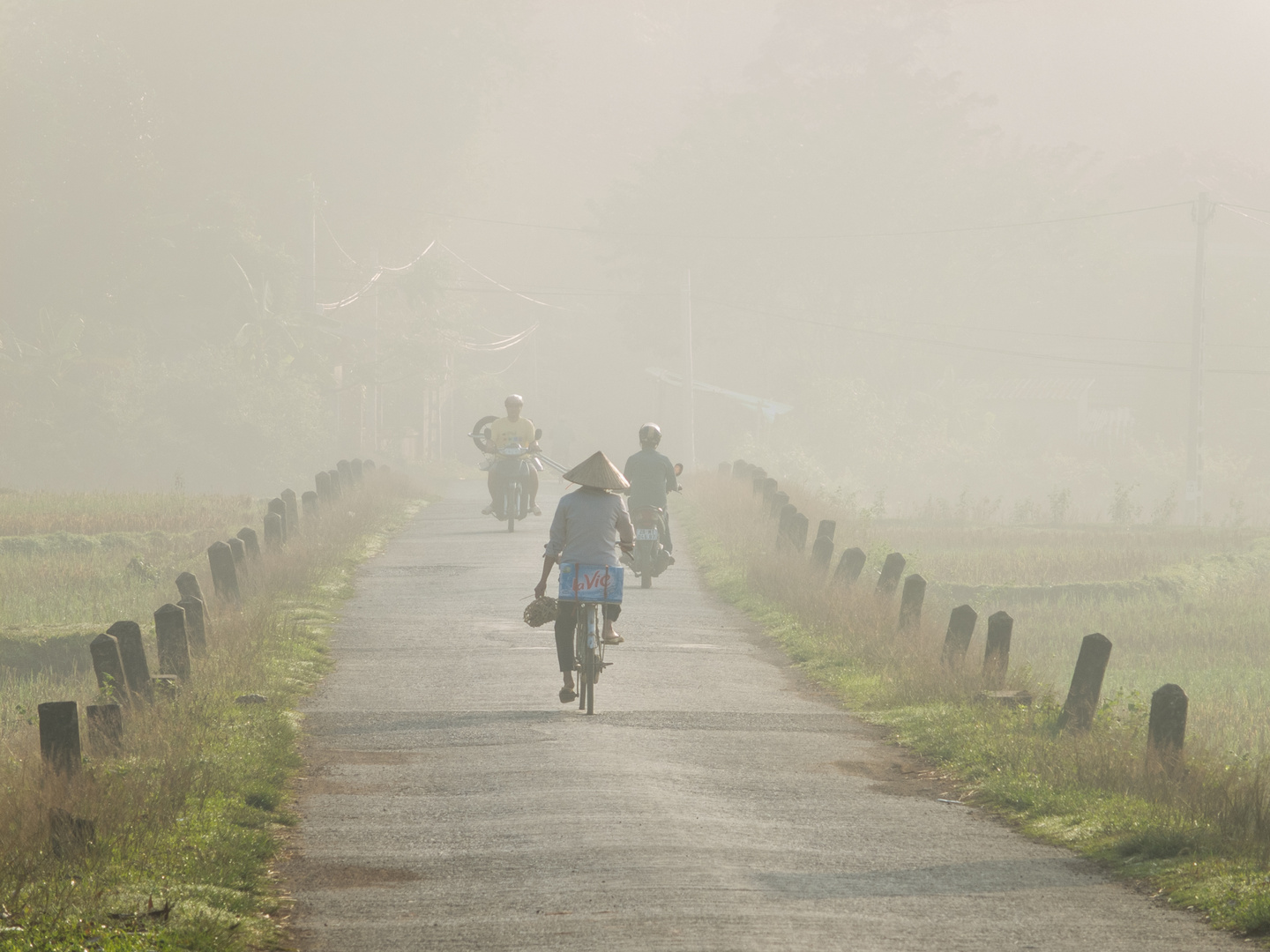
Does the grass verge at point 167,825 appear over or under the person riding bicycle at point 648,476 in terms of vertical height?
under

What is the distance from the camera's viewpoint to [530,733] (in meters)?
9.91

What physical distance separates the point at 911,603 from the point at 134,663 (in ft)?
23.8

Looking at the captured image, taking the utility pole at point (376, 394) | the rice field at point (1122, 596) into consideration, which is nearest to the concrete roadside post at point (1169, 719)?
the rice field at point (1122, 596)

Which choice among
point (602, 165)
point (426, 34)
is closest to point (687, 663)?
point (426, 34)

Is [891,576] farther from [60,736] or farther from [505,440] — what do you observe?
[60,736]

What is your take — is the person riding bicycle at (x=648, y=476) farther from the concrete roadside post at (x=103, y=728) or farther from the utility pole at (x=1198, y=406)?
the utility pole at (x=1198, y=406)

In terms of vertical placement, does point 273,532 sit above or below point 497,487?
below

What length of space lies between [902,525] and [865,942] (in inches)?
1039

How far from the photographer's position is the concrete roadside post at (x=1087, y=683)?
10.1 m

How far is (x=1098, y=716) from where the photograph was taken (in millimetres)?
10242

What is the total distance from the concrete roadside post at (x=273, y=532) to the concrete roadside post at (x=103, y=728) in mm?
9519

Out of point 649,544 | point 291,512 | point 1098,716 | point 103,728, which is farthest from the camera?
point 291,512

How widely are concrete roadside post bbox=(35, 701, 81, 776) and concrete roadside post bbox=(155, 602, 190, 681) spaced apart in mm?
3281

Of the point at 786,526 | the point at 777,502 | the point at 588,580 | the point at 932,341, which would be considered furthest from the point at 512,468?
the point at 932,341
